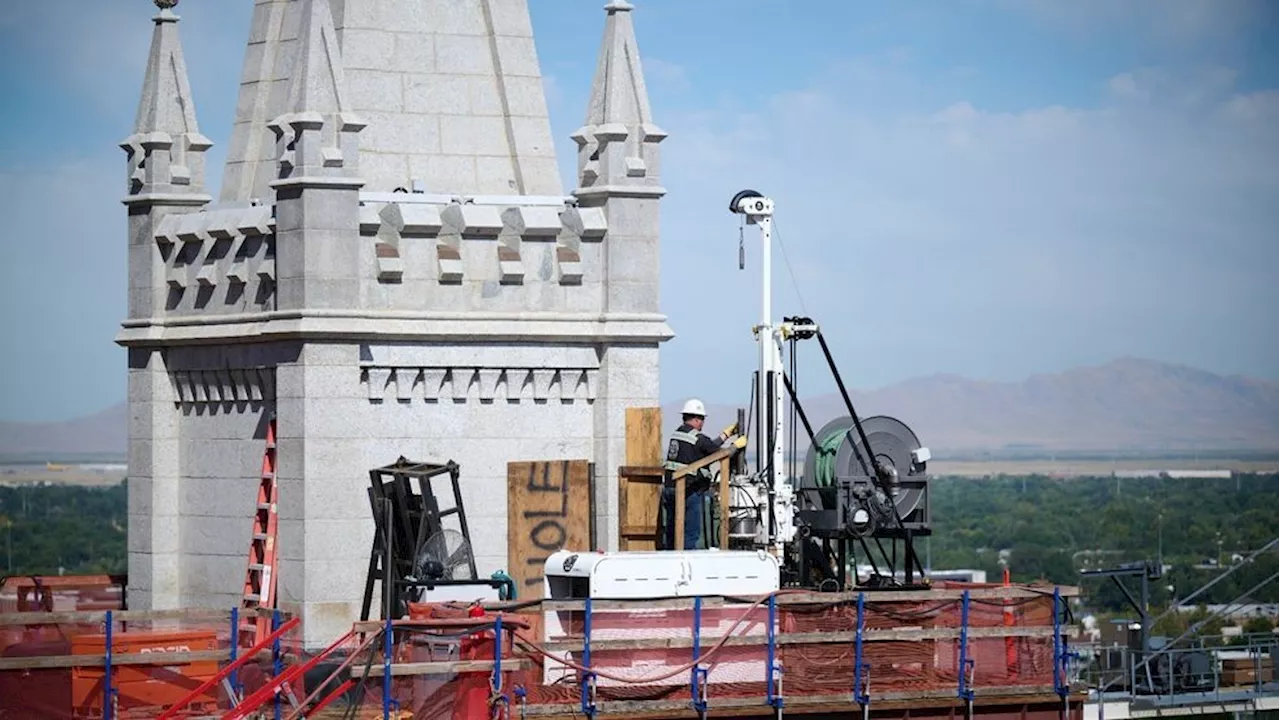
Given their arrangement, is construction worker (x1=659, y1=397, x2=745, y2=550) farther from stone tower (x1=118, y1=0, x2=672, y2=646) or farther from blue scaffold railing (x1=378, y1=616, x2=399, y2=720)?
blue scaffold railing (x1=378, y1=616, x2=399, y2=720)

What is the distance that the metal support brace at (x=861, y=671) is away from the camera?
32.6m

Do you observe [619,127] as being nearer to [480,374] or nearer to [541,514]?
[480,374]

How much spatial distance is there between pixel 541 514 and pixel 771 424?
412 cm

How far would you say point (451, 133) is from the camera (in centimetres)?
3853

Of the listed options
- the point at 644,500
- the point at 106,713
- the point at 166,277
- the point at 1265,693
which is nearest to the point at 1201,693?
the point at 1265,693

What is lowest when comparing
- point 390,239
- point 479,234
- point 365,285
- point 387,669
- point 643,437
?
point 387,669

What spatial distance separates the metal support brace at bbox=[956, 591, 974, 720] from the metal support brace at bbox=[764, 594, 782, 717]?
263 cm

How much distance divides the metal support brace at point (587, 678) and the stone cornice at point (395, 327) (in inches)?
274

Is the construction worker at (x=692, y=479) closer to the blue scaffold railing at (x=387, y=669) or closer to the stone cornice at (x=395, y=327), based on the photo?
the stone cornice at (x=395, y=327)

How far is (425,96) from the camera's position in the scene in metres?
38.5

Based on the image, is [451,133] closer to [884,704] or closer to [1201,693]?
[884,704]

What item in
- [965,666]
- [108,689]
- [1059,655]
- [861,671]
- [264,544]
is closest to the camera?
[108,689]

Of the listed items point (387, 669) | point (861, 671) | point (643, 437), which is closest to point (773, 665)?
point (861, 671)

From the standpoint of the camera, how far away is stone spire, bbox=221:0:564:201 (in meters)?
38.2
